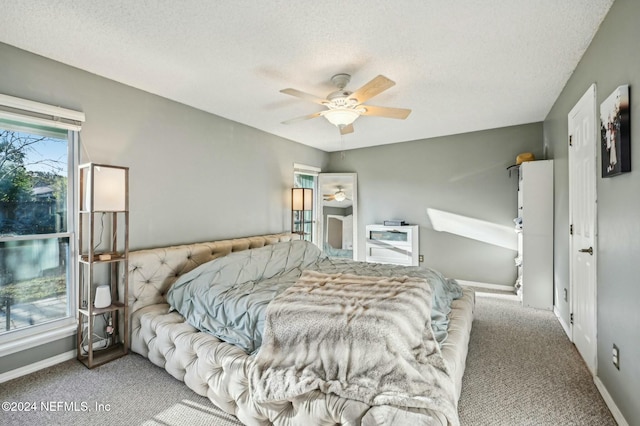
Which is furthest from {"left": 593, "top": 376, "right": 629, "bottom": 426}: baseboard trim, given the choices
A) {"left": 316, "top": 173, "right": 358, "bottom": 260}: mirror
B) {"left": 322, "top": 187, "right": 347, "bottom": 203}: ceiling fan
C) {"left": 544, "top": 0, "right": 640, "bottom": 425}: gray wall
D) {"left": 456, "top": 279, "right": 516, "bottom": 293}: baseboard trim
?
{"left": 322, "top": 187, "right": 347, "bottom": 203}: ceiling fan

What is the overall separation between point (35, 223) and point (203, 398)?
1.87 metres

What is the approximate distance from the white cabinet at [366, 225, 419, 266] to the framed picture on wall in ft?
10.7

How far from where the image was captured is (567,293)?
312 cm

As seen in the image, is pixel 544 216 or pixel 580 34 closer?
pixel 580 34

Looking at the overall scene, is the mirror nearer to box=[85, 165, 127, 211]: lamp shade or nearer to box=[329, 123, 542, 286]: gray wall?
box=[329, 123, 542, 286]: gray wall

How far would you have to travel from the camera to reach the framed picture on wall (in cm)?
174

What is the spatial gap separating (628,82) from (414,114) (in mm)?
2220

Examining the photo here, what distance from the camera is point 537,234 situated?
381 cm

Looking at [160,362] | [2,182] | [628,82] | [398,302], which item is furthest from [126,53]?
[628,82]

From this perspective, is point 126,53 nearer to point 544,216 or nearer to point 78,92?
point 78,92

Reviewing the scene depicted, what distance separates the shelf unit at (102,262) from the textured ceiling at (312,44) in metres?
0.91

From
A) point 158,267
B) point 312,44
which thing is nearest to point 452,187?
point 312,44

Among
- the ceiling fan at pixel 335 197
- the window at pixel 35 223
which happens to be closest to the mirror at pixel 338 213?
the ceiling fan at pixel 335 197

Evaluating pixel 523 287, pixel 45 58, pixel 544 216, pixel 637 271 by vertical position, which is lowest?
pixel 523 287
